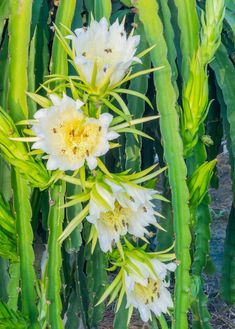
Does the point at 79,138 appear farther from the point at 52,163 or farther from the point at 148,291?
the point at 148,291

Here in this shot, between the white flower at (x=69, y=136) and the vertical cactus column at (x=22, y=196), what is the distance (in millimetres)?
119

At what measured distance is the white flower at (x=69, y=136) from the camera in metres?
0.77

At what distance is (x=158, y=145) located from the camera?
1.33 m

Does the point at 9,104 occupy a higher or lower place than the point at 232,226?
higher

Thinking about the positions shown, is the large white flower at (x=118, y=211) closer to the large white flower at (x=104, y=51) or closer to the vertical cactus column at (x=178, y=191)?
the vertical cactus column at (x=178, y=191)

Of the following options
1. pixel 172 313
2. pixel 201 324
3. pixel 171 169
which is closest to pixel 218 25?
pixel 171 169

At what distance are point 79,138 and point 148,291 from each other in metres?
0.26

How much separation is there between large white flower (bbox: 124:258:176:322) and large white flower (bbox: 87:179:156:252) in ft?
0.18

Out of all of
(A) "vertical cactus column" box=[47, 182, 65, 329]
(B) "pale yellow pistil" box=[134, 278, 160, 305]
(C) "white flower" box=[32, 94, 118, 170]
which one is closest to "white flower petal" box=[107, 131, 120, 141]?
(C) "white flower" box=[32, 94, 118, 170]

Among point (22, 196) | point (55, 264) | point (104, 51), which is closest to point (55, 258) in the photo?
point (55, 264)

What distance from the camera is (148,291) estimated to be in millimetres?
863

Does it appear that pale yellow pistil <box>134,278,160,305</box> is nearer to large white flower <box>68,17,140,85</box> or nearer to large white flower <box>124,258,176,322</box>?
large white flower <box>124,258,176,322</box>

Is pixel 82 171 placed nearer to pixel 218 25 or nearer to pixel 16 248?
pixel 16 248

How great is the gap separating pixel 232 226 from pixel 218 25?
0.59 m
